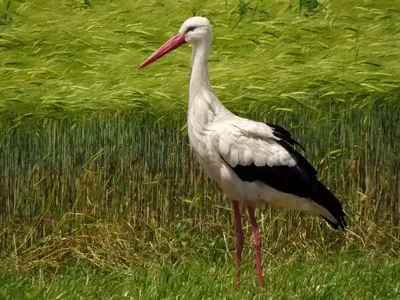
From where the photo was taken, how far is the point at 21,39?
906cm

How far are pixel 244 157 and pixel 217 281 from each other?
74cm

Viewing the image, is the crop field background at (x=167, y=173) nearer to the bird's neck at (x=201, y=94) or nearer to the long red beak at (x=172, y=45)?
the long red beak at (x=172, y=45)

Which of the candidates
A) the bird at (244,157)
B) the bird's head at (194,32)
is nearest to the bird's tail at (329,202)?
the bird at (244,157)

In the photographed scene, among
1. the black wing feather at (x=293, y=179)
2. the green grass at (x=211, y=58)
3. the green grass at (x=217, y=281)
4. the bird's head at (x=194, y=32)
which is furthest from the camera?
the green grass at (x=211, y=58)

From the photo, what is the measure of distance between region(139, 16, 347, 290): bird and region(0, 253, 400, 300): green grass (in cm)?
22

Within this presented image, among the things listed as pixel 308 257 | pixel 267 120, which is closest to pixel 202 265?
pixel 308 257

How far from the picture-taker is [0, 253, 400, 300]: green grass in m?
6.18

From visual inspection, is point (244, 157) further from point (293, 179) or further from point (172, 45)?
point (172, 45)

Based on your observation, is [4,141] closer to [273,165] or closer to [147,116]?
[147,116]

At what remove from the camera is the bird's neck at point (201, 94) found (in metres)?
6.69

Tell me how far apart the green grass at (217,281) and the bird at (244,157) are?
0.22 m

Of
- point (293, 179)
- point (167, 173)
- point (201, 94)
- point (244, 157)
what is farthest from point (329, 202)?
point (167, 173)

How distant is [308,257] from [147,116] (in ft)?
4.64

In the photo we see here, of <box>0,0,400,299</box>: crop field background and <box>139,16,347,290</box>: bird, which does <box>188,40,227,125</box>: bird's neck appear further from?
<box>0,0,400,299</box>: crop field background
